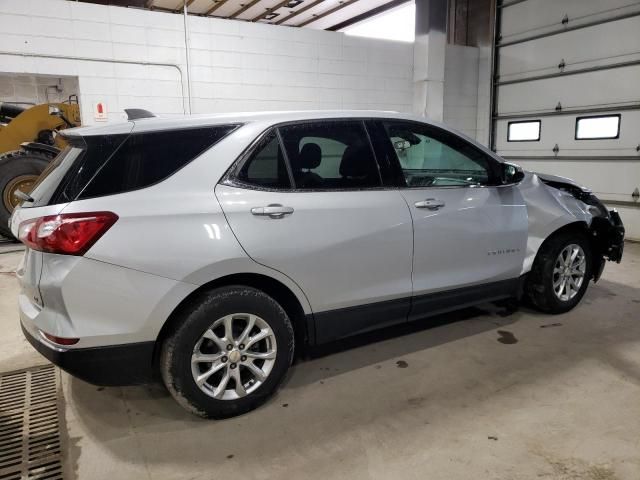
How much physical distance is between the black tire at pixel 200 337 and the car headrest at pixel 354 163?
2.72ft

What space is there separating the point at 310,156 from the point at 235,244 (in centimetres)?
68

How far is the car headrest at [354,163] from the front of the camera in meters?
2.65

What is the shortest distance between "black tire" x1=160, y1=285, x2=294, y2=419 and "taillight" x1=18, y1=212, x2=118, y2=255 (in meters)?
0.51

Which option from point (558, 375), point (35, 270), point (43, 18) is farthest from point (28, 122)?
point (558, 375)

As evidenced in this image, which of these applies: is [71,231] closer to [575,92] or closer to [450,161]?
[450,161]

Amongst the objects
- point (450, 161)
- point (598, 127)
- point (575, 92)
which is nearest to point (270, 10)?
point (575, 92)

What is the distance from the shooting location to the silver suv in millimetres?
2027

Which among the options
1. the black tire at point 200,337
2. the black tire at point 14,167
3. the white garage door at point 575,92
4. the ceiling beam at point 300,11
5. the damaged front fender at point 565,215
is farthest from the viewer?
the ceiling beam at point 300,11

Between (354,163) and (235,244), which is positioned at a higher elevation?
(354,163)

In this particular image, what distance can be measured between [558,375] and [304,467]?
1.65 metres

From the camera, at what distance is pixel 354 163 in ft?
8.81

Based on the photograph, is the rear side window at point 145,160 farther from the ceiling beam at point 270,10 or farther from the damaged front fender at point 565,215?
the ceiling beam at point 270,10

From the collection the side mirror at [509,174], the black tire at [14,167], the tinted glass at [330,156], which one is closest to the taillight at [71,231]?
the tinted glass at [330,156]

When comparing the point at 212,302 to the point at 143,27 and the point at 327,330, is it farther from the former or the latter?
the point at 143,27
